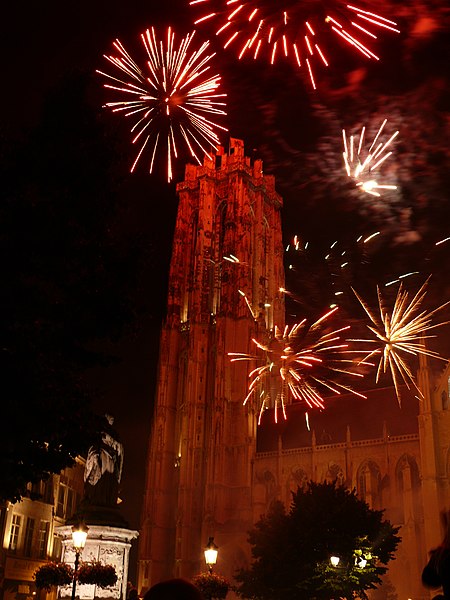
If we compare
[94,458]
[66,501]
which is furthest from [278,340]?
[94,458]

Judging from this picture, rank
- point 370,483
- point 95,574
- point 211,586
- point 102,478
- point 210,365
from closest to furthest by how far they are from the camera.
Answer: point 95,574
point 211,586
point 102,478
point 370,483
point 210,365

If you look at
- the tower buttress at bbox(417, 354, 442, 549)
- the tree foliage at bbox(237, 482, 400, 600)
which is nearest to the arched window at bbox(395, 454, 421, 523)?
the tower buttress at bbox(417, 354, 442, 549)

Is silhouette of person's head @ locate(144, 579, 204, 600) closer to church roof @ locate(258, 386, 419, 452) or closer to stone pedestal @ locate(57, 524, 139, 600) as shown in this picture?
stone pedestal @ locate(57, 524, 139, 600)

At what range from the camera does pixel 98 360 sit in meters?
11.8

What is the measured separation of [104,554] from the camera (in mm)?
19609

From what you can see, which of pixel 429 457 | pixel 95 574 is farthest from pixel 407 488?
pixel 95 574

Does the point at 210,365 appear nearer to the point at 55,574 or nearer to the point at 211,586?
the point at 211,586

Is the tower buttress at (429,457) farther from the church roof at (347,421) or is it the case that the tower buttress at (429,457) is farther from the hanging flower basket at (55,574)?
the hanging flower basket at (55,574)

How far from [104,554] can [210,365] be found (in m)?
45.6

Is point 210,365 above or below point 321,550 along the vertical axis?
above

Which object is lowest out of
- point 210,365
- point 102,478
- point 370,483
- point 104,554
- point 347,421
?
point 104,554

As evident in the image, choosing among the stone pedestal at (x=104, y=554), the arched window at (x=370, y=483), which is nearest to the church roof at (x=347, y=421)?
the arched window at (x=370, y=483)

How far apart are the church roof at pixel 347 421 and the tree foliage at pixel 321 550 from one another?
24.9 m

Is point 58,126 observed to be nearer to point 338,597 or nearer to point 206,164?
point 338,597
